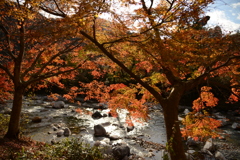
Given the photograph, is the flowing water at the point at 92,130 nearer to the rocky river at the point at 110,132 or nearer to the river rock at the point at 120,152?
the rocky river at the point at 110,132

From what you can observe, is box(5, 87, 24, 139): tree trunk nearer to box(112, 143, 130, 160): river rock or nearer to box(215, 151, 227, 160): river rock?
box(112, 143, 130, 160): river rock

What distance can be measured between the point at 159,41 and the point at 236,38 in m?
2.01

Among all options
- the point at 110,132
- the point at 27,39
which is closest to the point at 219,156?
the point at 110,132

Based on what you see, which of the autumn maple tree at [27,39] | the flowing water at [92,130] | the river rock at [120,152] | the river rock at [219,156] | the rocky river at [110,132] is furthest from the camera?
the flowing water at [92,130]

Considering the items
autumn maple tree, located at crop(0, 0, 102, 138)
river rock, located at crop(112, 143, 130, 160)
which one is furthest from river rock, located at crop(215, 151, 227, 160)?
autumn maple tree, located at crop(0, 0, 102, 138)

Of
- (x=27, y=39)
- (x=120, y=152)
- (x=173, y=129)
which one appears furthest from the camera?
(x=120, y=152)

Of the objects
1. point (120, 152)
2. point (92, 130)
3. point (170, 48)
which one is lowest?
point (120, 152)

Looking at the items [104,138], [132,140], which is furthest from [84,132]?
[132,140]

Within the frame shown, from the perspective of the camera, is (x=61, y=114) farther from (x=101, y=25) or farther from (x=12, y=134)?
(x=101, y=25)

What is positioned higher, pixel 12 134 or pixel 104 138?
pixel 12 134

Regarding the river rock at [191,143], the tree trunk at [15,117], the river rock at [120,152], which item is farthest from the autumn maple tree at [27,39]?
the river rock at [191,143]

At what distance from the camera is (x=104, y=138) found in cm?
844

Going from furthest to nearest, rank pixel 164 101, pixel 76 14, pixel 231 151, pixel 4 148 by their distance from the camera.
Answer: pixel 231 151
pixel 164 101
pixel 4 148
pixel 76 14

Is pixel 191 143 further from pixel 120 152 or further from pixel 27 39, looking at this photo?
pixel 27 39
